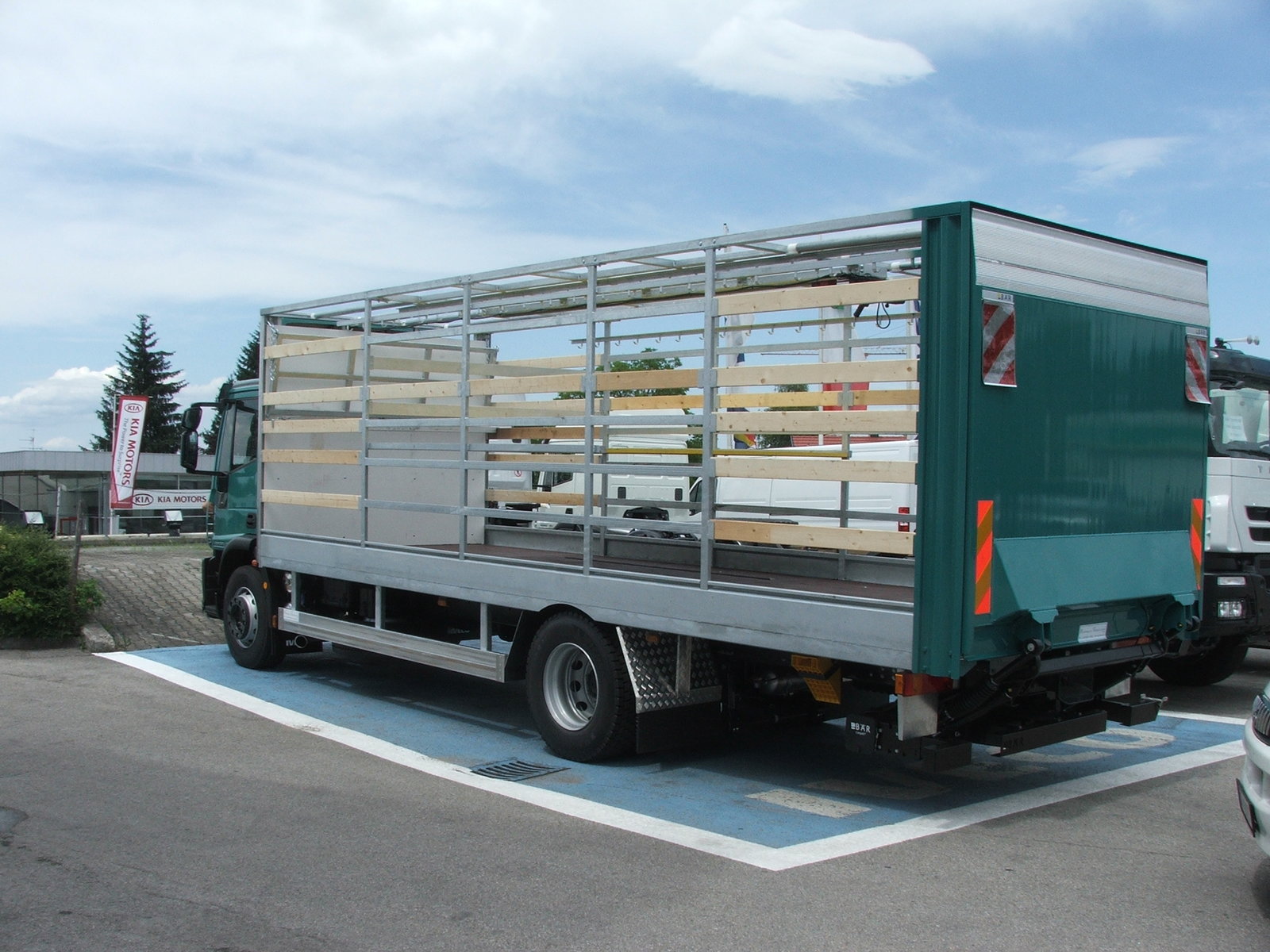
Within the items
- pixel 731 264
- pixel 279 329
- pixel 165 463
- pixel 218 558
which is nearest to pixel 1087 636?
pixel 731 264

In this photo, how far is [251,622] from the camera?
10.7 meters

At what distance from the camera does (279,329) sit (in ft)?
34.1

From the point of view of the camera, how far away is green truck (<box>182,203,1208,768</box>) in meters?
5.60

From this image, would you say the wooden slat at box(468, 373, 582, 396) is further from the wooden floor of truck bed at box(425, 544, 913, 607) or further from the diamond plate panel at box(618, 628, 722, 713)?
the diamond plate panel at box(618, 628, 722, 713)

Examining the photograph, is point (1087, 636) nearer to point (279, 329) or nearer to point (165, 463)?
point (279, 329)

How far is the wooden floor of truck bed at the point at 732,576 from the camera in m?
6.59

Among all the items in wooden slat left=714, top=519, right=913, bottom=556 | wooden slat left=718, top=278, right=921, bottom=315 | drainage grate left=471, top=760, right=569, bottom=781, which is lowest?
drainage grate left=471, top=760, right=569, bottom=781

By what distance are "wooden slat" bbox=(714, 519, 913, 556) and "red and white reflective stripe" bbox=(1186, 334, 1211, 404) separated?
2112mm

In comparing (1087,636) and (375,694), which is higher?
(1087,636)

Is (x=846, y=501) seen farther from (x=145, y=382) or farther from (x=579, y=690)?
(x=145, y=382)

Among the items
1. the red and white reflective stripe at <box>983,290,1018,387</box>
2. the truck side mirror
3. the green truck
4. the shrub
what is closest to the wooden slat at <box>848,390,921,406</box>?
the green truck

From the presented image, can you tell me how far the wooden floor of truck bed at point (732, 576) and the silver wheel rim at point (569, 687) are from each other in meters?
0.58

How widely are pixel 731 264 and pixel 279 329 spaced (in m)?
5.08

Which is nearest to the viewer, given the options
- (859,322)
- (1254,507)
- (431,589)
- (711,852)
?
(711,852)
